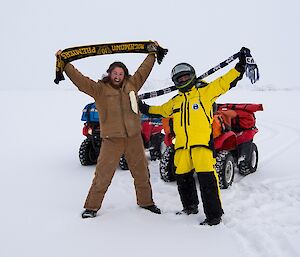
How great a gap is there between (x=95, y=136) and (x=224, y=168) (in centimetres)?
256

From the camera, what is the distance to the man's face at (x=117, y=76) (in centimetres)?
447

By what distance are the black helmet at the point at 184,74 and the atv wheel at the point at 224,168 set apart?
60.2 inches

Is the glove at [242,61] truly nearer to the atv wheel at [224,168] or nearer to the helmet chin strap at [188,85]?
the helmet chin strap at [188,85]

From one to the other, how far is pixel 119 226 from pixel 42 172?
9.82ft

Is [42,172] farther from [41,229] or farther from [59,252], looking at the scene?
[59,252]

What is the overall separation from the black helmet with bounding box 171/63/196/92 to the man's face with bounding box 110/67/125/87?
1.94 feet

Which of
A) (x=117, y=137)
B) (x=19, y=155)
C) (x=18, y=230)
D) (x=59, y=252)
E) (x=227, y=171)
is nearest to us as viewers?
(x=59, y=252)

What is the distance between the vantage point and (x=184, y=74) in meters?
4.37

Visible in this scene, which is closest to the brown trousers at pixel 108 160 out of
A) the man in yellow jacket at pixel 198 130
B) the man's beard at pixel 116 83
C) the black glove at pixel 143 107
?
the black glove at pixel 143 107

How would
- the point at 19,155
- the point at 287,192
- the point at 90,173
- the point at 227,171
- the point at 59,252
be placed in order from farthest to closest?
the point at 19,155 < the point at 90,173 < the point at 227,171 < the point at 287,192 < the point at 59,252

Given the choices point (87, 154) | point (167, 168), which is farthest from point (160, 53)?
point (87, 154)

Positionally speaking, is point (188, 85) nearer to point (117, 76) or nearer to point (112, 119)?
point (117, 76)

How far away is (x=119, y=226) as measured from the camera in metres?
4.18

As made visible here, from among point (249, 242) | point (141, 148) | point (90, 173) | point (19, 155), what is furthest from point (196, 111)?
point (19, 155)
